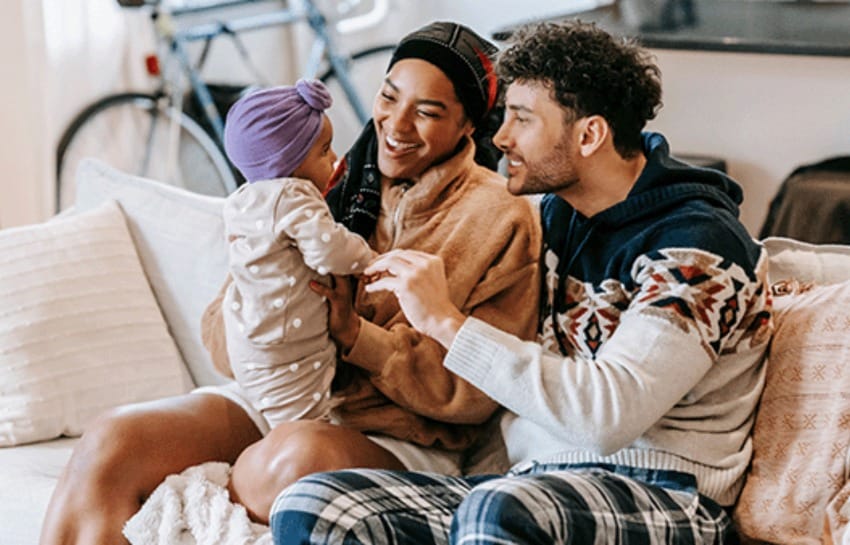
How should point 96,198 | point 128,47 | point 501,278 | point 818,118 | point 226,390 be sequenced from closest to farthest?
point 501,278 < point 226,390 < point 96,198 < point 818,118 < point 128,47

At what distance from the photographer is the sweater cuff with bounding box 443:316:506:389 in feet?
5.71

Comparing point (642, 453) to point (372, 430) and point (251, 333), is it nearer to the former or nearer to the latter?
point (372, 430)

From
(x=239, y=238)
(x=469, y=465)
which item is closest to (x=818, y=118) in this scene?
(x=469, y=465)

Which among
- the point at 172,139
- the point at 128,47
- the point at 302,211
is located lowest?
the point at 172,139

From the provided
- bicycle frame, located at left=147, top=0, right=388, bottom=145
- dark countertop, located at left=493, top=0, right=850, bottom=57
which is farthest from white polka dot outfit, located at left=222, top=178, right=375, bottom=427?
bicycle frame, located at left=147, top=0, right=388, bottom=145

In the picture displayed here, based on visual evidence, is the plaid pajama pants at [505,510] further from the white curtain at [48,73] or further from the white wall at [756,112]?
the white curtain at [48,73]

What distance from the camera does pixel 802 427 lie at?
1844 mm

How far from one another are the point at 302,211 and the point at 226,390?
17.1 inches

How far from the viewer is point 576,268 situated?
193cm

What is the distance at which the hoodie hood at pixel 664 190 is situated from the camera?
1821mm

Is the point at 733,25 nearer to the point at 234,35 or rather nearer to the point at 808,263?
the point at 234,35

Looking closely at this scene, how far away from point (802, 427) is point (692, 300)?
0.28m

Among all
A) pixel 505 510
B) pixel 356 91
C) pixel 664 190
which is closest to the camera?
pixel 505 510

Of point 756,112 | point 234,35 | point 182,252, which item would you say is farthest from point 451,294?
point 234,35
